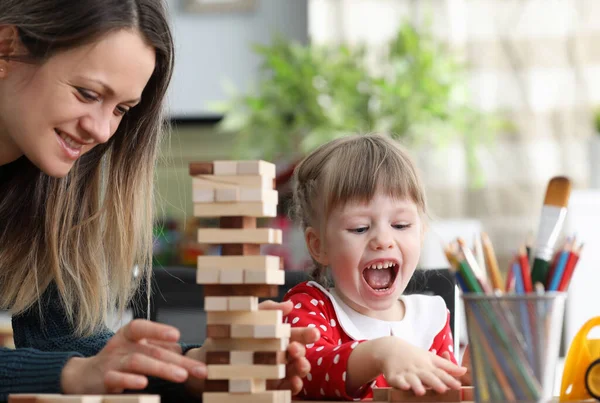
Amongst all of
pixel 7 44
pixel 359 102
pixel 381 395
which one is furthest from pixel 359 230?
pixel 359 102

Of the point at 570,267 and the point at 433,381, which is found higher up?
the point at 570,267

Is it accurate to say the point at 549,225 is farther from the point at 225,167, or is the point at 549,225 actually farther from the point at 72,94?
the point at 72,94

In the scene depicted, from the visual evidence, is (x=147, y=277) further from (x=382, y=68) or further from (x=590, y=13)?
(x=590, y=13)

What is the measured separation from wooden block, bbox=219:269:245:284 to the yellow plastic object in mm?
362

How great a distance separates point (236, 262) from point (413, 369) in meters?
0.22

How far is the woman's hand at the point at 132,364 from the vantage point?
2.71 feet

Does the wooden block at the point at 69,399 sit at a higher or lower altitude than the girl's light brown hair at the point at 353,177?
lower

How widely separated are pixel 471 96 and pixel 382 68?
436 mm

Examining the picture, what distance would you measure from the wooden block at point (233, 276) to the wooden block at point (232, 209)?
5 centimetres

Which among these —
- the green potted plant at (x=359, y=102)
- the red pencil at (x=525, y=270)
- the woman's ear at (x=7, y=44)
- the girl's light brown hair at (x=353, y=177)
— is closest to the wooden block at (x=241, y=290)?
the red pencil at (x=525, y=270)

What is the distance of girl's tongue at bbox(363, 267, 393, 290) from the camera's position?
3.97ft

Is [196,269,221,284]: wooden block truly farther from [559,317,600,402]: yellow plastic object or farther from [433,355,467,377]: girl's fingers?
[559,317,600,402]: yellow plastic object

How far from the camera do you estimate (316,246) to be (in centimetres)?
130

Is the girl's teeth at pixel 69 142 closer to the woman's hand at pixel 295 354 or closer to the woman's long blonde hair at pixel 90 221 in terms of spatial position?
the woman's long blonde hair at pixel 90 221
